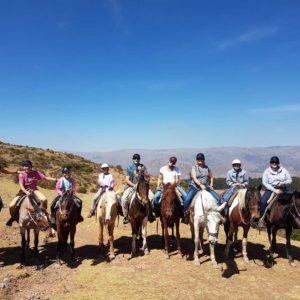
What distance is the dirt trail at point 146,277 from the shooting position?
9172 mm

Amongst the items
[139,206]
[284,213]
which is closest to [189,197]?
[139,206]

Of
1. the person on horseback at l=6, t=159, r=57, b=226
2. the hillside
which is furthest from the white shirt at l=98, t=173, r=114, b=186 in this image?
the hillside

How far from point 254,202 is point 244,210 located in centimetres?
82

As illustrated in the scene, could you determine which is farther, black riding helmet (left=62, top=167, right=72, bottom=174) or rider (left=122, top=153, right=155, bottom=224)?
rider (left=122, top=153, right=155, bottom=224)

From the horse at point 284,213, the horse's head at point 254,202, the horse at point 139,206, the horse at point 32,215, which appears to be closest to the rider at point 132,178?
the horse at point 139,206

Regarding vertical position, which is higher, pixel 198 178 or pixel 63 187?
pixel 198 178

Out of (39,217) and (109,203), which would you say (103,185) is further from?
(39,217)

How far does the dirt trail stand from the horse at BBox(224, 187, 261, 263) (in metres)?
1.26

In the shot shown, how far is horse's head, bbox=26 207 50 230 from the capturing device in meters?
11.2

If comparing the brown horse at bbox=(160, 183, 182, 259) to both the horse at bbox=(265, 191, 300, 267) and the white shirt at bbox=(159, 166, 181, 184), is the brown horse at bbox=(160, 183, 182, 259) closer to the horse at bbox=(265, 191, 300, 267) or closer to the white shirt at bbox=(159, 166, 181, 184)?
the white shirt at bbox=(159, 166, 181, 184)

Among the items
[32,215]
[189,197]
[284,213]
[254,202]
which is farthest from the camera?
[189,197]

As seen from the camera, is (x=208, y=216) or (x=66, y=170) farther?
(x=66, y=170)

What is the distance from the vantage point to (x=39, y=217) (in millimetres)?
11250

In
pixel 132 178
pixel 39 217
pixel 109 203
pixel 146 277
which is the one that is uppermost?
pixel 132 178
